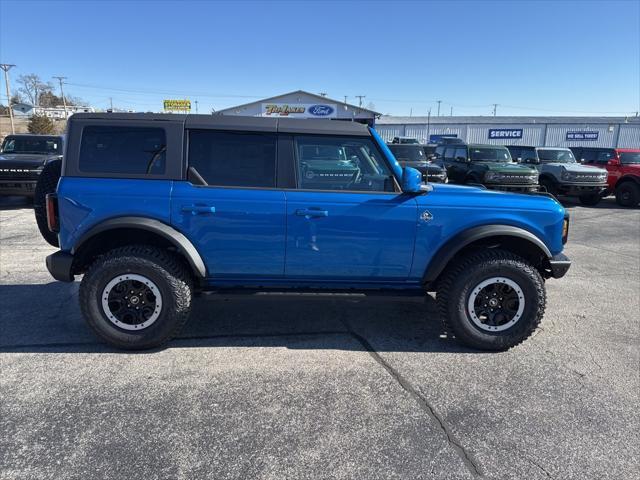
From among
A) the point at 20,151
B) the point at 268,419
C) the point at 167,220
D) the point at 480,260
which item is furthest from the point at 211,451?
the point at 20,151

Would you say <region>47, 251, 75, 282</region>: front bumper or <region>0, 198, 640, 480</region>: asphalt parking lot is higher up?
<region>47, 251, 75, 282</region>: front bumper

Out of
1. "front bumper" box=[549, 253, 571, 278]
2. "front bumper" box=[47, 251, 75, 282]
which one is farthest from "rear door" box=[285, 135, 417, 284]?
"front bumper" box=[47, 251, 75, 282]

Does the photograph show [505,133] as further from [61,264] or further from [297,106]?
[61,264]

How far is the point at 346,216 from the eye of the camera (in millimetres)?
3598

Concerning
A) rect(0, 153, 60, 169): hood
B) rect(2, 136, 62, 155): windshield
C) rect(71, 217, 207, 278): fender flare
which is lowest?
rect(71, 217, 207, 278): fender flare

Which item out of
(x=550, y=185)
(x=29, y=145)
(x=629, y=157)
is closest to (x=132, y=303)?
(x=29, y=145)

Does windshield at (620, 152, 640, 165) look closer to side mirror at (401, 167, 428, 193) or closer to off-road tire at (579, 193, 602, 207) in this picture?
off-road tire at (579, 193, 602, 207)

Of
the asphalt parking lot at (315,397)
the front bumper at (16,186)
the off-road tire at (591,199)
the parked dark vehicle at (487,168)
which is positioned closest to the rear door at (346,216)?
the asphalt parking lot at (315,397)

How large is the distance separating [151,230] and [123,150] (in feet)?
2.37

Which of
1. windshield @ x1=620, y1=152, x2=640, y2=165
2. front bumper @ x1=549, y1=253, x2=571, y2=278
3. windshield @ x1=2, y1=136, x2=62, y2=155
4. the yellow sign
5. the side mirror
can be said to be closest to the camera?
the side mirror

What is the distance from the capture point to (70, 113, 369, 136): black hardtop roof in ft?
12.0

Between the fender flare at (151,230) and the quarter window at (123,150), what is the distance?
406 millimetres

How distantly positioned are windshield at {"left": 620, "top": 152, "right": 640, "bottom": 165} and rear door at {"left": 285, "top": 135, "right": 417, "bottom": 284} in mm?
14695

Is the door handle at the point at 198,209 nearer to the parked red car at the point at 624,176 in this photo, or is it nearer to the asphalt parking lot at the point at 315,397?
the asphalt parking lot at the point at 315,397
